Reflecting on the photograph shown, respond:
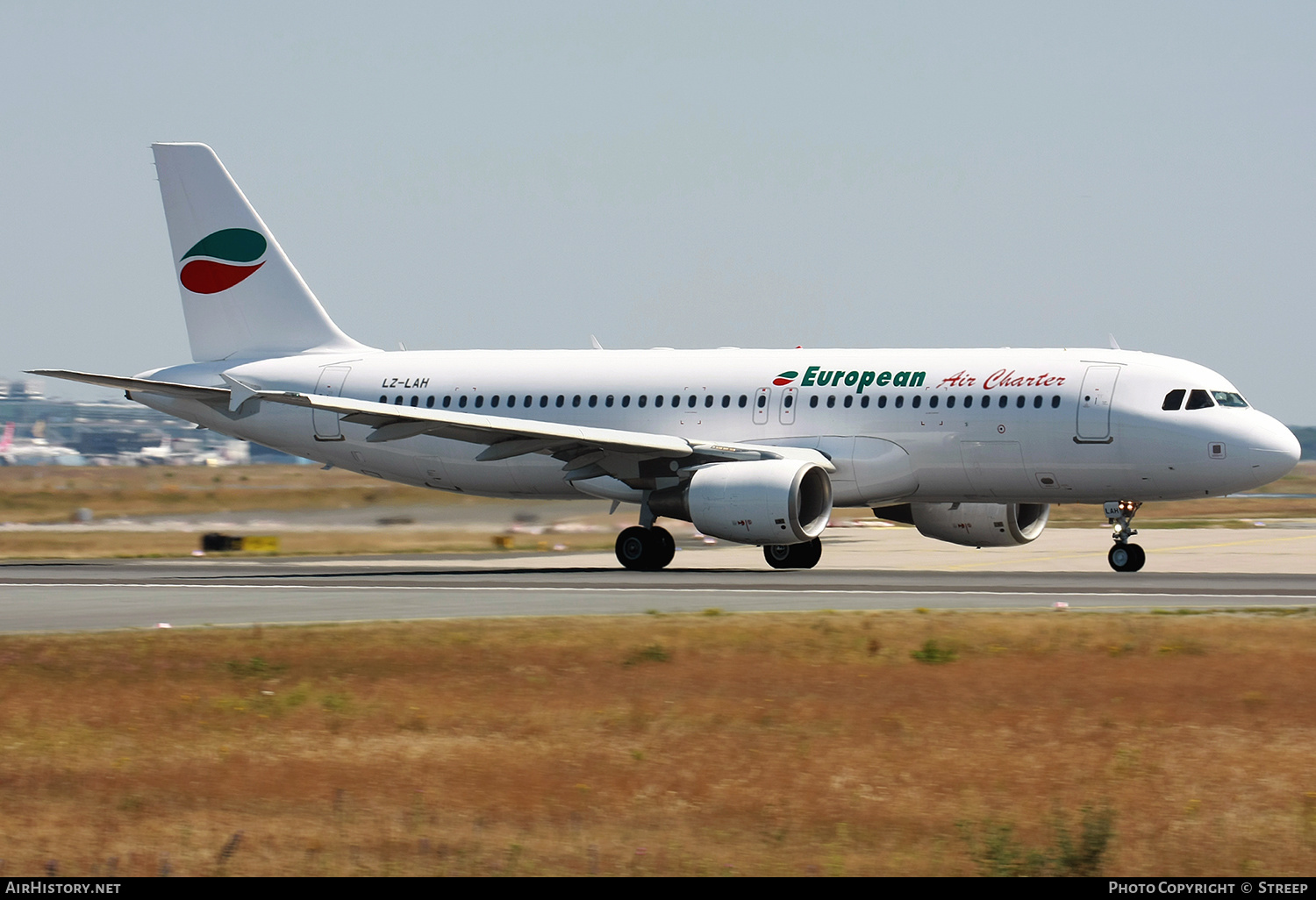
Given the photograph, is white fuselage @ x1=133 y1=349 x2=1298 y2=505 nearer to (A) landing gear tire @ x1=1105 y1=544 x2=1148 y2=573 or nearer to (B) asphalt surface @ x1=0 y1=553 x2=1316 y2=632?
(A) landing gear tire @ x1=1105 y1=544 x2=1148 y2=573

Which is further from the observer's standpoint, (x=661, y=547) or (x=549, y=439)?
(x=661, y=547)

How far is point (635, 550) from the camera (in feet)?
108

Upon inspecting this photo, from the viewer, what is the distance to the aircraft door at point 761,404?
33.2 metres

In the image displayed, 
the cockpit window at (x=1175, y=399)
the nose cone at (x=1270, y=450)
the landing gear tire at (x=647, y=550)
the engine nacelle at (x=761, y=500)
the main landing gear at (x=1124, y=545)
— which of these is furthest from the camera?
the landing gear tire at (x=647, y=550)

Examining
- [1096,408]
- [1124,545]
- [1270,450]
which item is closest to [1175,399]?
[1096,408]

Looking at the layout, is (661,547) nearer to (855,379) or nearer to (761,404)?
(761,404)

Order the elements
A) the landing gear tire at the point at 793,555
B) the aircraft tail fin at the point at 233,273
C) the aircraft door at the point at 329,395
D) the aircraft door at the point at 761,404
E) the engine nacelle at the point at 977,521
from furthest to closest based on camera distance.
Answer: the aircraft tail fin at the point at 233,273
the aircraft door at the point at 329,395
the engine nacelle at the point at 977,521
the landing gear tire at the point at 793,555
the aircraft door at the point at 761,404

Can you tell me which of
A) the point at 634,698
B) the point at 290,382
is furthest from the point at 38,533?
the point at 634,698

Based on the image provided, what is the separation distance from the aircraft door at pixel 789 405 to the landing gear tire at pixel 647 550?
125 inches

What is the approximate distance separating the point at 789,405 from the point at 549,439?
4.71 m

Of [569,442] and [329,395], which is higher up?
[329,395]

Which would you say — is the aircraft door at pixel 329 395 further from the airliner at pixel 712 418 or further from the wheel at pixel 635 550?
the wheel at pixel 635 550

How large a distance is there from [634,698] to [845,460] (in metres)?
17.0

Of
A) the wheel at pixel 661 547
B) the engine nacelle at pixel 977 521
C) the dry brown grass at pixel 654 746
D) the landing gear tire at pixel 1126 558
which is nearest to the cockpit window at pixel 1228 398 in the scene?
the landing gear tire at pixel 1126 558
